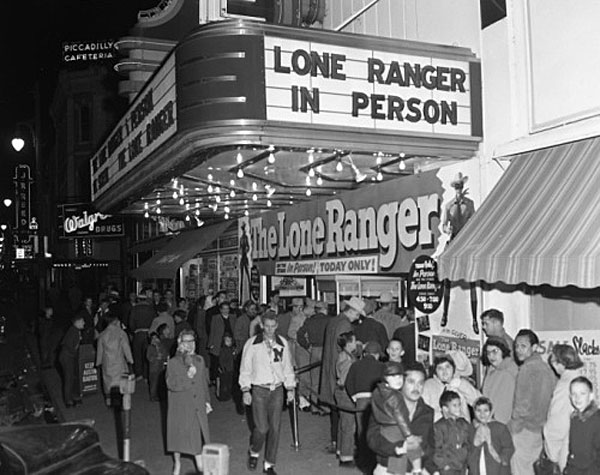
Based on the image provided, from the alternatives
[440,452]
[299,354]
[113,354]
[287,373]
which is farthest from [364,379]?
[113,354]

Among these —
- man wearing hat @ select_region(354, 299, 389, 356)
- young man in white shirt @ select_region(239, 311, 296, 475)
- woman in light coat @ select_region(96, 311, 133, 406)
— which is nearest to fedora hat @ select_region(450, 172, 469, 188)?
man wearing hat @ select_region(354, 299, 389, 356)

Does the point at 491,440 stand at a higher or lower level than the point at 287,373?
lower

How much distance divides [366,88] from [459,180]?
209 centimetres

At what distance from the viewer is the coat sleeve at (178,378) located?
9141 mm

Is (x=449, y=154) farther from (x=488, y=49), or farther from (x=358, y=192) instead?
(x=358, y=192)

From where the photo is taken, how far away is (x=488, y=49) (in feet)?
31.6

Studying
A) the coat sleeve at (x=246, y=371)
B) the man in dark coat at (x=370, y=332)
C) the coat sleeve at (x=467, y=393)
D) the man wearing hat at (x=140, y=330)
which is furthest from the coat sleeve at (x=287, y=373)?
the man wearing hat at (x=140, y=330)

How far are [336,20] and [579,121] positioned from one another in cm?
759

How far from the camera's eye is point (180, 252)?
22.1m

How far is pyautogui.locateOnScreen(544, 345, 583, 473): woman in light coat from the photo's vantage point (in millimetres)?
6656

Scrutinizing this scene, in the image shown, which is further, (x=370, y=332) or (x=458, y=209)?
(x=370, y=332)

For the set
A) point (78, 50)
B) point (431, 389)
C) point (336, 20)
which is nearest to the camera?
point (431, 389)

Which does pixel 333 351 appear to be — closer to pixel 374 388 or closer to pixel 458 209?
pixel 374 388

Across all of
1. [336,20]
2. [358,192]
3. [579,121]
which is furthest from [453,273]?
[336,20]
